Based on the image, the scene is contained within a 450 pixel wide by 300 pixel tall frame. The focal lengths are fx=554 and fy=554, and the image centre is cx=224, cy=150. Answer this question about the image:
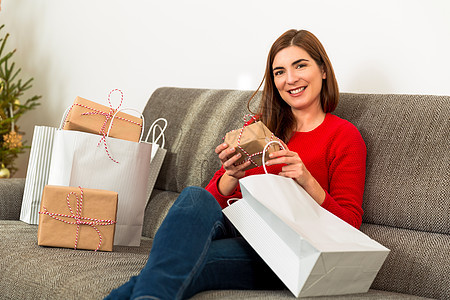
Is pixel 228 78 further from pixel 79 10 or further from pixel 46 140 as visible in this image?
pixel 79 10

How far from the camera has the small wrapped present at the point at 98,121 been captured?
1.80 meters

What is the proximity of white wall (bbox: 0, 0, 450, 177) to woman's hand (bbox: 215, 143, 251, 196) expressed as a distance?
2.24ft

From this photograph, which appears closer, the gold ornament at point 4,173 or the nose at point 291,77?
the nose at point 291,77

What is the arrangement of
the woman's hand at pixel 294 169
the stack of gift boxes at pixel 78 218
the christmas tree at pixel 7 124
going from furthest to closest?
1. the christmas tree at pixel 7 124
2. the stack of gift boxes at pixel 78 218
3. the woman's hand at pixel 294 169

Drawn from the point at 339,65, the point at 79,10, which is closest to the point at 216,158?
the point at 339,65

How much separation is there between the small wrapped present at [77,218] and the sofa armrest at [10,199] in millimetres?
534

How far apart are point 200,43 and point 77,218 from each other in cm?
127

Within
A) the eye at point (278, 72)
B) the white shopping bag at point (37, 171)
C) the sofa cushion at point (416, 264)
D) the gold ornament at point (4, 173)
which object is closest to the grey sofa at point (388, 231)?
the sofa cushion at point (416, 264)

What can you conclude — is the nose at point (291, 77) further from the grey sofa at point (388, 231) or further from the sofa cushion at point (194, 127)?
the sofa cushion at point (194, 127)

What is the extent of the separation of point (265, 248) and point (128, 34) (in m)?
2.05

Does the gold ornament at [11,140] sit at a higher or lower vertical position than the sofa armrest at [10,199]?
lower

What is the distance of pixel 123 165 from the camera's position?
5.98 ft

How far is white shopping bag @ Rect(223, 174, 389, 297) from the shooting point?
3.76ft

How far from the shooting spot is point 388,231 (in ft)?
4.99
